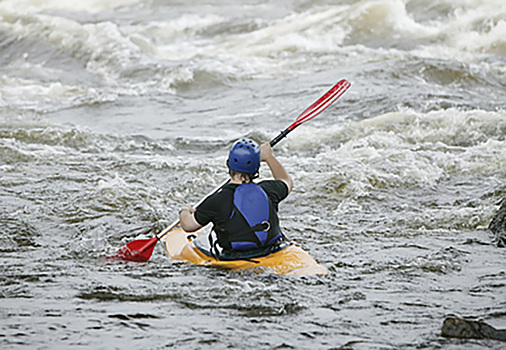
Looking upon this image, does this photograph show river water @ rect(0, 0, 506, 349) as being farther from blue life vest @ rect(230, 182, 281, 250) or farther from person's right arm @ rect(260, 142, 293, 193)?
person's right arm @ rect(260, 142, 293, 193)

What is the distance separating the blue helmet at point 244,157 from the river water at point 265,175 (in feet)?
2.04

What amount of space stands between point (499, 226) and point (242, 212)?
1.95 m

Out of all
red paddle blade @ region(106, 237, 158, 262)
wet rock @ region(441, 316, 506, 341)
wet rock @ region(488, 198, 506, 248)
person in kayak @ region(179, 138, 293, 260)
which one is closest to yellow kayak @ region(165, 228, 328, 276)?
person in kayak @ region(179, 138, 293, 260)

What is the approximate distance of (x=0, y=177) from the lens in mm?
6336

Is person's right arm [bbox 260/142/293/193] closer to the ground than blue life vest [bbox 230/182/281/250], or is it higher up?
higher up

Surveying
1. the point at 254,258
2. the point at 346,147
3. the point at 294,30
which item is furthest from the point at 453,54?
the point at 254,258

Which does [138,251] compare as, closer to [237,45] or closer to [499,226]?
[499,226]

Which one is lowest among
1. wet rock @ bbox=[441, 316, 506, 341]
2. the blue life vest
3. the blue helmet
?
wet rock @ bbox=[441, 316, 506, 341]

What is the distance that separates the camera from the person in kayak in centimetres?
379

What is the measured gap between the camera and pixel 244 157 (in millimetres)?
3766

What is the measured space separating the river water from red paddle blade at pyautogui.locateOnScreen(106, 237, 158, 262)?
6.6 inches

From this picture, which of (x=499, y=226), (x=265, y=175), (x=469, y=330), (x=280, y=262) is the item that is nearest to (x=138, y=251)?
(x=280, y=262)

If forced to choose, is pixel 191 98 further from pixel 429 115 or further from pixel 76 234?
pixel 76 234

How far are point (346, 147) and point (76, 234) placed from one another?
361 cm
